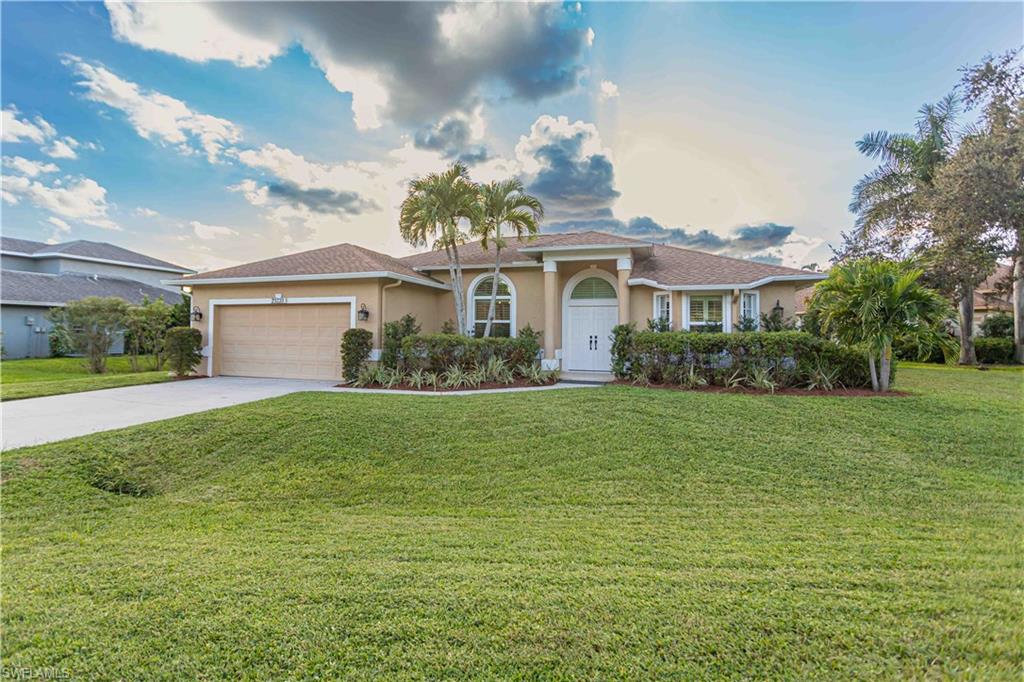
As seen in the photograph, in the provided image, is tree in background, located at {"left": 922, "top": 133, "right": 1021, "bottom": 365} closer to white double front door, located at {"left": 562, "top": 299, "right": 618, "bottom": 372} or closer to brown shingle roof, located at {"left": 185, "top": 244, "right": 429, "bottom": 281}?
white double front door, located at {"left": 562, "top": 299, "right": 618, "bottom": 372}

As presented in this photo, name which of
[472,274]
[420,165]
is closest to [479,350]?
[472,274]

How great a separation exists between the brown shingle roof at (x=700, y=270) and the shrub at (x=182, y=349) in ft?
44.8

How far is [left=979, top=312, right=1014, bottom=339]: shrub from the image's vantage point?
21984mm

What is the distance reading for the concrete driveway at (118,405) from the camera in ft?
21.9

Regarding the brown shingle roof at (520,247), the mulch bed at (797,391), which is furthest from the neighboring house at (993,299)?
the brown shingle roof at (520,247)

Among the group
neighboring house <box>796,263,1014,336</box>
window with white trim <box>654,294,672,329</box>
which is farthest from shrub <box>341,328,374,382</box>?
neighboring house <box>796,263,1014,336</box>

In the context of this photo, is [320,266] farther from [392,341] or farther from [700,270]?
[700,270]

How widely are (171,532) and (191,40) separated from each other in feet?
35.1

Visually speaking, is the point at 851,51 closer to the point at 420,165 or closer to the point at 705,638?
the point at 420,165

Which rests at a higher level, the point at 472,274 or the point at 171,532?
the point at 472,274

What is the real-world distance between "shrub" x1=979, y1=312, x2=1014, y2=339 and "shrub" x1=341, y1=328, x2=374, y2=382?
29545 mm

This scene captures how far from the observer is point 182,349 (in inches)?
517

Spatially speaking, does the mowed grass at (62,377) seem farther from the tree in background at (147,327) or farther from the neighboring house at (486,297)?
the neighboring house at (486,297)

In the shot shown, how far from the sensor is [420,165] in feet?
43.3
